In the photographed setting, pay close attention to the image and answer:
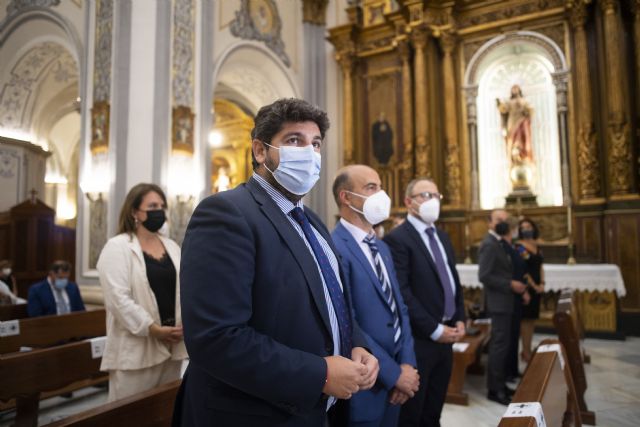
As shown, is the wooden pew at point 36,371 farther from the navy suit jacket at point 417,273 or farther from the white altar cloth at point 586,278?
the white altar cloth at point 586,278

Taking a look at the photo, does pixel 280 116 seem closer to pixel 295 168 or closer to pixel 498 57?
pixel 295 168

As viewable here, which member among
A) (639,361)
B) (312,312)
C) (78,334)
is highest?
(312,312)

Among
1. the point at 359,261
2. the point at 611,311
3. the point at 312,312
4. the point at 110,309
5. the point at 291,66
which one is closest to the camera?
the point at 312,312

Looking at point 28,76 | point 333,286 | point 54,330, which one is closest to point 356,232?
point 333,286

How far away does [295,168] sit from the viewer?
1488 millimetres

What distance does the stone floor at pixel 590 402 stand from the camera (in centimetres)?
378

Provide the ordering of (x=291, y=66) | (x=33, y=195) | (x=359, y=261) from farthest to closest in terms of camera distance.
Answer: (x=291, y=66)
(x=33, y=195)
(x=359, y=261)

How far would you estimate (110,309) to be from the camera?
2459 mm

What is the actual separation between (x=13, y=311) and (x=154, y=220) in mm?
2655

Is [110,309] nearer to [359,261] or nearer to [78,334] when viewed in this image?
[359,261]

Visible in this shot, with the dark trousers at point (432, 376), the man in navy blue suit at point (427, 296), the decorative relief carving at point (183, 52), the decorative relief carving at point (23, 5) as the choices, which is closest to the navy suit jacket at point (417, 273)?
the man in navy blue suit at point (427, 296)

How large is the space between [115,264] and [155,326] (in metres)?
0.39

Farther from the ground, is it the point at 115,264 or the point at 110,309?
the point at 115,264

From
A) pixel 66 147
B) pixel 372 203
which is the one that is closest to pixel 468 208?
pixel 372 203
